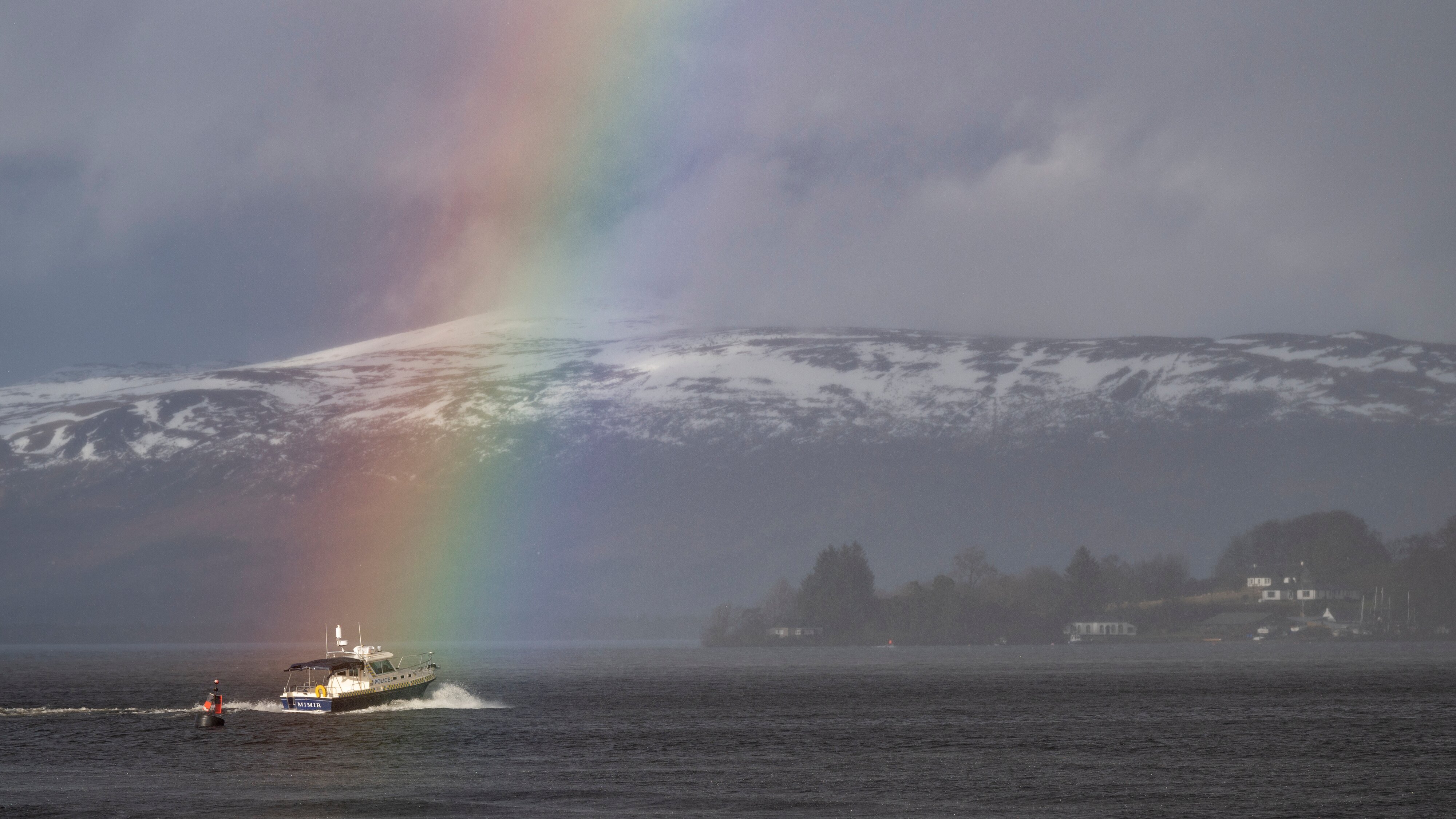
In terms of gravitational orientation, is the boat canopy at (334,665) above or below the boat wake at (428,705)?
above

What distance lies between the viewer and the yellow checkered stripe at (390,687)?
548 ft

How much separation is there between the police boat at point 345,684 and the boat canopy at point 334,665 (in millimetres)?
39

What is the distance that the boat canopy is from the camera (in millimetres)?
166762

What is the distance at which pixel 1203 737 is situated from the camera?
141 m

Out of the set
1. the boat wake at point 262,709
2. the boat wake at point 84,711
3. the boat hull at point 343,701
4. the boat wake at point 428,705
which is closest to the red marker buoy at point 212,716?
the boat hull at point 343,701

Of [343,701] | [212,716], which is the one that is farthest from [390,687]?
[212,716]

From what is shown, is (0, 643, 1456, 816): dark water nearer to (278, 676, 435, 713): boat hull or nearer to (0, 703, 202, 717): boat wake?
(0, 703, 202, 717): boat wake

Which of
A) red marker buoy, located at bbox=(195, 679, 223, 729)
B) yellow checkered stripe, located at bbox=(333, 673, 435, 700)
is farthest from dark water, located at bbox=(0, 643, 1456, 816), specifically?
yellow checkered stripe, located at bbox=(333, 673, 435, 700)

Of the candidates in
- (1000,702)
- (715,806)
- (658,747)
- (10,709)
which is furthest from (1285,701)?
(10,709)

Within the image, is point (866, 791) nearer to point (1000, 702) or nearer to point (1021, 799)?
point (1021, 799)

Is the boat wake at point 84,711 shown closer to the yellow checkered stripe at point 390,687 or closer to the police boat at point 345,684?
the police boat at point 345,684

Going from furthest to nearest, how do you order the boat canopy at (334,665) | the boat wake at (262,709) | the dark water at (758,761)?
the boat wake at (262,709) < the boat canopy at (334,665) < the dark water at (758,761)

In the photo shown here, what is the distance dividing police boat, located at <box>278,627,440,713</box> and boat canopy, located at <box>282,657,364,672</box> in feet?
0.13

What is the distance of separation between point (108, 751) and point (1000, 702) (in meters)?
101
